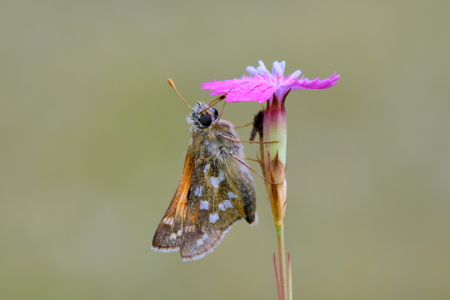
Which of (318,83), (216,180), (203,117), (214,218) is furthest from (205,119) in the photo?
(318,83)

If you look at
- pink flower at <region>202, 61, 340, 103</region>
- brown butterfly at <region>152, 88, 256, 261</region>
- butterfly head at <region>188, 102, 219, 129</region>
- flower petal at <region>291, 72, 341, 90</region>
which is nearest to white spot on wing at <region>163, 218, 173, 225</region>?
brown butterfly at <region>152, 88, 256, 261</region>

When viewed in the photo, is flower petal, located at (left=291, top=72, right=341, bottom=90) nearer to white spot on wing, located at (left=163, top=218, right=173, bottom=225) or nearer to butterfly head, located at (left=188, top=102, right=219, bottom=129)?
butterfly head, located at (left=188, top=102, right=219, bottom=129)

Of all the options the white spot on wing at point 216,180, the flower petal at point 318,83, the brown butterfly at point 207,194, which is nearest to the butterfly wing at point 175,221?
the brown butterfly at point 207,194

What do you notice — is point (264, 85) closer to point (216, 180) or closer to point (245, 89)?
point (245, 89)

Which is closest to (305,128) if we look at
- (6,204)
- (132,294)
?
(132,294)

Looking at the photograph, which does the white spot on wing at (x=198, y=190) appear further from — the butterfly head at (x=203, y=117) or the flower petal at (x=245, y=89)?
the flower petal at (x=245, y=89)

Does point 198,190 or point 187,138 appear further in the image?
point 187,138

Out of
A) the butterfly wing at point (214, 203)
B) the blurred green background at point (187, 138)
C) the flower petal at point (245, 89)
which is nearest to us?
the flower petal at point (245, 89)
